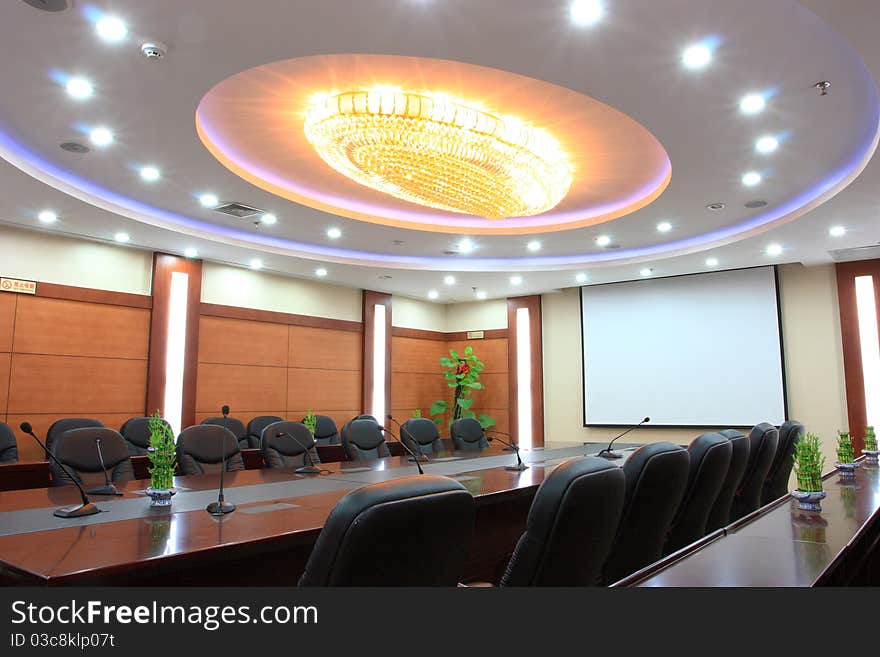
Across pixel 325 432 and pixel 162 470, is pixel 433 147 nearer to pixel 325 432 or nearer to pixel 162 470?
pixel 162 470

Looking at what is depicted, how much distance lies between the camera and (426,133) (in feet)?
14.7

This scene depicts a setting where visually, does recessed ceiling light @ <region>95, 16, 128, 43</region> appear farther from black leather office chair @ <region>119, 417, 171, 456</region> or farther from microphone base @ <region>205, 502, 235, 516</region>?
black leather office chair @ <region>119, 417, 171, 456</region>

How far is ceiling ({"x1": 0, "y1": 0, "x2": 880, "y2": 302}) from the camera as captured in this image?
330 centimetres

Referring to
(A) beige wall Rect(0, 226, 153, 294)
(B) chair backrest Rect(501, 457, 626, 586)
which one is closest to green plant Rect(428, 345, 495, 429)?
(A) beige wall Rect(0, 226, 153, 294)

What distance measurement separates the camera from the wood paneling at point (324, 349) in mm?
9594

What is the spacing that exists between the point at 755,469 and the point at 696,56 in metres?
2.65

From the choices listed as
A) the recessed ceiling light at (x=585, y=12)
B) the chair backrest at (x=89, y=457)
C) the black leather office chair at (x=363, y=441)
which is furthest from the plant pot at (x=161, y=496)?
the black leather office chair at (x=363, y=441)

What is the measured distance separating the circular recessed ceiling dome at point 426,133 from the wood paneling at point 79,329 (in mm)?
2948

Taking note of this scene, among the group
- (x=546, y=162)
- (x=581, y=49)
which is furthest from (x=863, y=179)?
(x=581, y=49)

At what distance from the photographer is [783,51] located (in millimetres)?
3594

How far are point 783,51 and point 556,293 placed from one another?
748 cm

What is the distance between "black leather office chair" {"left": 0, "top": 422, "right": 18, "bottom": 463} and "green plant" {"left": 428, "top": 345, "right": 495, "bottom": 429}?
6664 millimetres

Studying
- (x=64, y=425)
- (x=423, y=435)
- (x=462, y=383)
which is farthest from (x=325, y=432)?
(x=462, y=383)
